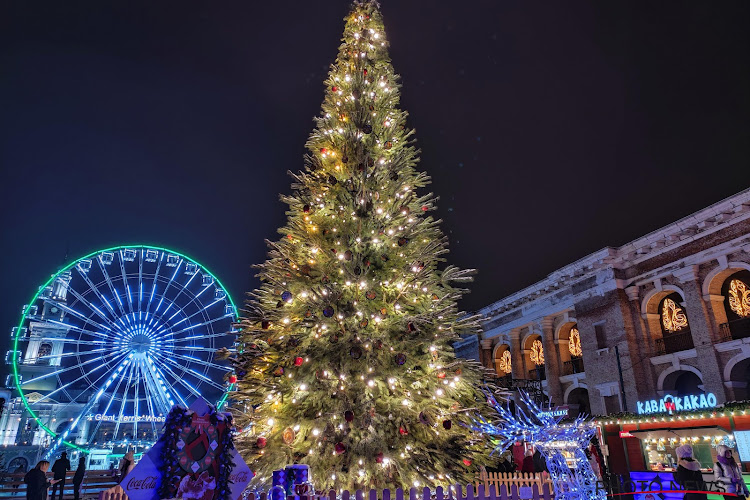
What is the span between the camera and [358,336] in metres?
6.73

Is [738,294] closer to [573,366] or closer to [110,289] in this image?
[573,366]

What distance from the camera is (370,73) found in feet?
29.3

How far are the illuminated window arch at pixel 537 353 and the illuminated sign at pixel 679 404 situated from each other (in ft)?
30.8

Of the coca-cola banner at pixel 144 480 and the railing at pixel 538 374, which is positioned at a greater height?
the railing at pixel 538 374

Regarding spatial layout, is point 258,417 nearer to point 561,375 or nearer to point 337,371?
point 337,371

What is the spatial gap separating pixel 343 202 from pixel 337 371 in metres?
2.74

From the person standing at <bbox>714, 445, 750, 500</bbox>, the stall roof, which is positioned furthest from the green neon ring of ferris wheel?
the stall roof

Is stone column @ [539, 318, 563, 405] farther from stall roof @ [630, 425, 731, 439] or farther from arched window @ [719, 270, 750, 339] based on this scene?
arched window @ [719, 270, 750, 339]

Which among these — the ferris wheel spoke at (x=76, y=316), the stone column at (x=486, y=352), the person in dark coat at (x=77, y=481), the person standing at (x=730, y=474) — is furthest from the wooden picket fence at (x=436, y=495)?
the stone column at (x=486, y=352)

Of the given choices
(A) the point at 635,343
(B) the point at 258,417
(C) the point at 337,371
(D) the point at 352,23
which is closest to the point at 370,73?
(D) the point at 352,23

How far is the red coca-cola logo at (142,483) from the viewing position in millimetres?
4101

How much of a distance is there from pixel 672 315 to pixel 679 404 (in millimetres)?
5169

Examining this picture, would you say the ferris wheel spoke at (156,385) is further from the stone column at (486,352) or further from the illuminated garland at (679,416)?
the stone column at (486,352)

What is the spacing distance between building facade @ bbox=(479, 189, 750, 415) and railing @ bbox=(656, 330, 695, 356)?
4 centimetres
